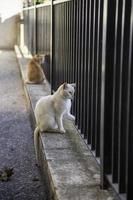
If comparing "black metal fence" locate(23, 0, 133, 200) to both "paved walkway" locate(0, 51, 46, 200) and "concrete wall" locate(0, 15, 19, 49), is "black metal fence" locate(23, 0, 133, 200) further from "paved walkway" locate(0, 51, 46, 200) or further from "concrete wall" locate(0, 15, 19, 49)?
"concrete wall" locate(0, 15, 19, 49)

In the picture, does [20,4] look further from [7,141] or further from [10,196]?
[10,196]

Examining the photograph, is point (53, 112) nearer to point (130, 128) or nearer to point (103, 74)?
point (103, 74)

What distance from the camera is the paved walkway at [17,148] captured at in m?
4.06

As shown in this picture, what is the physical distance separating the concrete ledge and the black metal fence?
9cm

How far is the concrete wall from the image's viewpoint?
1823 centimetres

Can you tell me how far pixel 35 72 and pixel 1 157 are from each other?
3.37 meters

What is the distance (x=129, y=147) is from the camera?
8.82 ft

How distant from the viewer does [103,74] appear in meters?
3.14

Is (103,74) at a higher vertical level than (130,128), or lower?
higher

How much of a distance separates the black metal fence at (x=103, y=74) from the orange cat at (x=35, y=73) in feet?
6.51

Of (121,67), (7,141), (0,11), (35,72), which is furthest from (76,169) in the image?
(0,11)

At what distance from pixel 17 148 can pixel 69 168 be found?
5.59 feet

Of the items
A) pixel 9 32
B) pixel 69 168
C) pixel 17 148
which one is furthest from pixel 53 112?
pixel 9 32

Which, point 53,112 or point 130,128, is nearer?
point 130,128
